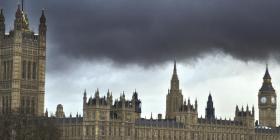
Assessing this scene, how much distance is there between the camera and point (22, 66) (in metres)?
172

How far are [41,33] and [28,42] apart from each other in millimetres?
4241

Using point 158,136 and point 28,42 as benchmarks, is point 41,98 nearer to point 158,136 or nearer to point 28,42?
point 28,42

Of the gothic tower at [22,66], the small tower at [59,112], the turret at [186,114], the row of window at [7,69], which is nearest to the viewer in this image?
the gothic tower at [22,66]

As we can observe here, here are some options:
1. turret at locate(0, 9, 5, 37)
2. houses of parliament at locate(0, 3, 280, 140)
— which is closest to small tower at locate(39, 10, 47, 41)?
houses of parliament at locate(0, 3, 280, 140)

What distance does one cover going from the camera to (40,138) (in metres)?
111

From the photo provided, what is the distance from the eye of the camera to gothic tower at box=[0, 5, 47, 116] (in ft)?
557

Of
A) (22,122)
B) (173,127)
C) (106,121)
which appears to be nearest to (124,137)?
(106,121)

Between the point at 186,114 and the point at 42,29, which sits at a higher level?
the point at 42,29

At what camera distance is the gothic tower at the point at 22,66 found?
16988cm

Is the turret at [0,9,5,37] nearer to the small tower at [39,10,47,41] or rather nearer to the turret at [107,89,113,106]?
the small tower at [39,10,47,41]

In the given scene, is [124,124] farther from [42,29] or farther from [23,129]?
[23,129]

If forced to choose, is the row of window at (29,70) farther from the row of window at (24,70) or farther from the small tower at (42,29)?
the small tower at (42,29)

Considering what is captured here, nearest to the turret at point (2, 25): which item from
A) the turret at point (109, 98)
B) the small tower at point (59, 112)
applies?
the small tower at point (59, 112)

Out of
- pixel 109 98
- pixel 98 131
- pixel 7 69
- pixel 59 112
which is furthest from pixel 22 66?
pixel 98 131
